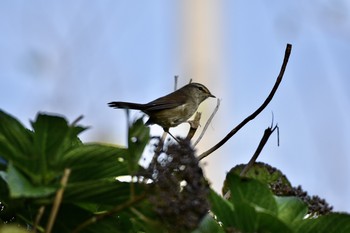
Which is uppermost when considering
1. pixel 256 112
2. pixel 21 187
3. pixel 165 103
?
pixel 165 103

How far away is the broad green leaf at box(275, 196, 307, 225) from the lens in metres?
0.60

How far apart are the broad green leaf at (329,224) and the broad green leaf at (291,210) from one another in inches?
0.4

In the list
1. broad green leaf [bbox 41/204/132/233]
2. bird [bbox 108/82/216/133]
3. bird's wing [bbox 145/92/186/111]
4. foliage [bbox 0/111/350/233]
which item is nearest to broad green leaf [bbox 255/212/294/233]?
foliage [bbox 0/111/350/233]

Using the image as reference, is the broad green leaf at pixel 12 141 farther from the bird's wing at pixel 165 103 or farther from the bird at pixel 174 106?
the bird's wing at pixel 165 103

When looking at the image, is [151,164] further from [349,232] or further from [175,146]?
[349,232]

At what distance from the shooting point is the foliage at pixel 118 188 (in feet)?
1.69

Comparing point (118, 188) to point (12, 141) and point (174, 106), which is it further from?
point (174, 106)

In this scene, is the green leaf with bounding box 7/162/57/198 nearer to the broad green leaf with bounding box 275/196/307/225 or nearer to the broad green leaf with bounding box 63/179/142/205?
the broad green leaf with bounding box 63/179/142/205

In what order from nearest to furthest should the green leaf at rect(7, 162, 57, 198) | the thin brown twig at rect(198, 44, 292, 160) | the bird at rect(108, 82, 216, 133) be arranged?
the green leaf at rect(7, 162, 57, 198) → the thin brown twig at rect(198, 44, 292, 160) → the bird at rect(108, 82, 216, 133)

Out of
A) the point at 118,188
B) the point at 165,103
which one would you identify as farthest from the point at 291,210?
the point at 165,103

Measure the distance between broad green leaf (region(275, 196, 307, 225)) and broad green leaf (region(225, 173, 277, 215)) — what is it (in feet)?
0.07

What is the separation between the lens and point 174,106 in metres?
2.90

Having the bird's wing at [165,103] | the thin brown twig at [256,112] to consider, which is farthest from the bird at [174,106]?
the thin brown twig at [256,112]

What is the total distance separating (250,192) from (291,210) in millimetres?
50
